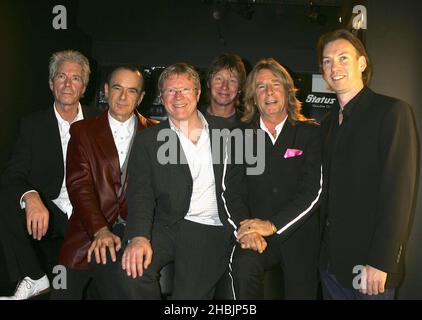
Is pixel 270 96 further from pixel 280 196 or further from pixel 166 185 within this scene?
pixel 166 185

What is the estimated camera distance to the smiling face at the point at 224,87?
3.81m

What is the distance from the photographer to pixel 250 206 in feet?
8.93

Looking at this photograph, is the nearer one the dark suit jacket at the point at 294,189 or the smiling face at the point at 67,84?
the dark suit jacket at the point at 294,189

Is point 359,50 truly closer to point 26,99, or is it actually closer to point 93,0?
point 26,99

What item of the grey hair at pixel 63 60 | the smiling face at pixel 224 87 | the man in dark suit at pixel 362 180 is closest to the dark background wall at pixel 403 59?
the man in dark suit at pixel 362 180

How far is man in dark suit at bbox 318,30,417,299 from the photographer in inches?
81.5

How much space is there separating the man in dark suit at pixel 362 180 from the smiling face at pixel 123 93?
1305mm

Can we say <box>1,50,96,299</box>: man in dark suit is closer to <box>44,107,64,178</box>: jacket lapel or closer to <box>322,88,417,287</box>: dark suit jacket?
<box>44,107,64,178</box>: jacket lapel

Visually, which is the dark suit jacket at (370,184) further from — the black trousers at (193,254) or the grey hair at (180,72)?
the grey hair at (180,72)

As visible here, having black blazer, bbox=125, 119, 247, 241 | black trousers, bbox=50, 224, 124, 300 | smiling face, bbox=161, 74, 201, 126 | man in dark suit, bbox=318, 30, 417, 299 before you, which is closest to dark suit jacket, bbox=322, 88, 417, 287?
man in dark suit, bbox=318, 30, 417, 299

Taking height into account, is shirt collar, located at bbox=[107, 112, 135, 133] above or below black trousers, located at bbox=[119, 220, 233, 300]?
above

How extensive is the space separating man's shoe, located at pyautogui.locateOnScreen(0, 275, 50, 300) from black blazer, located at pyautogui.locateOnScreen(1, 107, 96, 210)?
1.89ft
